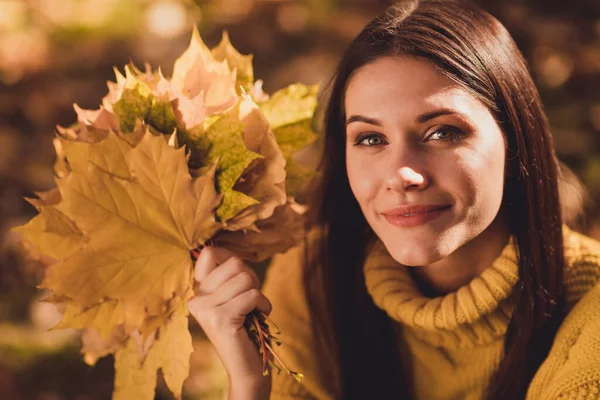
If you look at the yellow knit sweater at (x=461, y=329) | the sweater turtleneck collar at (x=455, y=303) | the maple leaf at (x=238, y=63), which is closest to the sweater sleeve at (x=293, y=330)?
the yellow knit sweater at (x=461, y=329)

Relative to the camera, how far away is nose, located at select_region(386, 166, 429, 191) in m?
0.81

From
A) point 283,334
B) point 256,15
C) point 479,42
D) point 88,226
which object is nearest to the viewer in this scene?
point 88,226

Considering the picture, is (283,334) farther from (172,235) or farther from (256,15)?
(256,15)

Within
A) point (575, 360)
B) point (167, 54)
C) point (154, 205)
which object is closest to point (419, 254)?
point (575, 360)

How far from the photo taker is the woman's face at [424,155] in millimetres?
816

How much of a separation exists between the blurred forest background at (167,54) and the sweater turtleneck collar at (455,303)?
41.3 inches

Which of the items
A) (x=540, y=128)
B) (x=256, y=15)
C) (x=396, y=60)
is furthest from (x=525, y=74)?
(x=256, y=15)

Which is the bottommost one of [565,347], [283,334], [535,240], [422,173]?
[283,334]

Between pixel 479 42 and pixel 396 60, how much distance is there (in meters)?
0.12

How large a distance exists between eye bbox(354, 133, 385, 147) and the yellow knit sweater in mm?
244

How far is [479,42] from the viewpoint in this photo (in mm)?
863

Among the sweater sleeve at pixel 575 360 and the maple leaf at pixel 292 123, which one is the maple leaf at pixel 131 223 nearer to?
the maple leaf at pixel 292 123

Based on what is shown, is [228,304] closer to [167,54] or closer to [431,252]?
[431,252]

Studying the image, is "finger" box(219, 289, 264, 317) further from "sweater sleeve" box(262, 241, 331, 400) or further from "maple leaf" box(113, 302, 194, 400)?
"sweater sleeve" box(262, 241, 331, 400)
